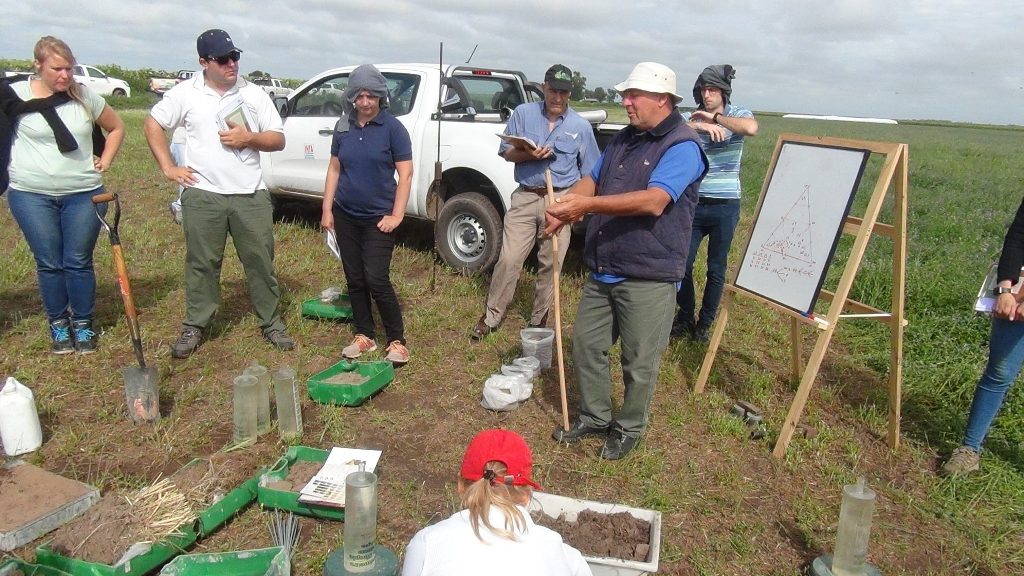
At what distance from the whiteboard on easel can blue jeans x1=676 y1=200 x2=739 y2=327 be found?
0.67m

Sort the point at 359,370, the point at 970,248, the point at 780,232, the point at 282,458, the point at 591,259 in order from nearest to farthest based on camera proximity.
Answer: the point at 282,458 < the point at 591,259 < the point at 780,232 < the point at 359,370 < the point at 970,248

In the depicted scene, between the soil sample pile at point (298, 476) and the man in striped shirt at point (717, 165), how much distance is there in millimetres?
3063

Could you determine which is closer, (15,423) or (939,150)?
(15,423)

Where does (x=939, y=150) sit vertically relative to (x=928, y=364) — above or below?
above

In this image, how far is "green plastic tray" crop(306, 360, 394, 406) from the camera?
13.5 ft

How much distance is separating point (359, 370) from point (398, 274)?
2.39 metres

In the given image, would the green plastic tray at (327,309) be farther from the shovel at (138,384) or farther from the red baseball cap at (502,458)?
the red baseball cap at (502,458)

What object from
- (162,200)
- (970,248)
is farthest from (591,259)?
(162,200)

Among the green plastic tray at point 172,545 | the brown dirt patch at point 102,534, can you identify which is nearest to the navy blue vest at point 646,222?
the green plastic tray at point 172,545

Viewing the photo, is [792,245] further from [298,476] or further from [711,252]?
[298,476]

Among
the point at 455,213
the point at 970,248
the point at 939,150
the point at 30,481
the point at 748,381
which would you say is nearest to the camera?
the point at 30,481

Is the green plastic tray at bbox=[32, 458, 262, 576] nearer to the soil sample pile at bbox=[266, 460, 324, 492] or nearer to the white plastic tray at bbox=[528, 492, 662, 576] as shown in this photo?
the soil sample pile at bbox=[266, 460, 324, 492]

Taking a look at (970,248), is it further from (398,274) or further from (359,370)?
(359,370)

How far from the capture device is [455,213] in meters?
6.59
